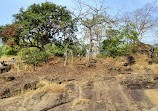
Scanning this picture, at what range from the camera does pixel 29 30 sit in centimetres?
1408

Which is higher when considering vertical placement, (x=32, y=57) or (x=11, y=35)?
(x=11, y=35)

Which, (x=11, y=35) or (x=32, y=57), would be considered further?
(x=11, y=35)

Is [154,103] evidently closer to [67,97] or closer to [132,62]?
[67,97]

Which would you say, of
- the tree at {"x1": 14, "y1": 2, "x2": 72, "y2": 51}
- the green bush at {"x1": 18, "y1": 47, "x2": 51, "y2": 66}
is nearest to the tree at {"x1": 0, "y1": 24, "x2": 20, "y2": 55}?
the tree at {"x1": 14, "y1": 2, "x2": 72, "y2": 51}

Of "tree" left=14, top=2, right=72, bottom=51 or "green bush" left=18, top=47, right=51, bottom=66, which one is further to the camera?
"tree" left=14, top=2, right=72, bottom=51

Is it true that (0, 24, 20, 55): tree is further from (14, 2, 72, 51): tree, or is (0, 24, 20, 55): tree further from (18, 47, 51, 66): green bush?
(18, 47, 51, 66): green bush

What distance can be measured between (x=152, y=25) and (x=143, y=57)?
5422 mm

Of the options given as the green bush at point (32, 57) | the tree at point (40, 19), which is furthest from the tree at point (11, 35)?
the green bush at point (32, 57)

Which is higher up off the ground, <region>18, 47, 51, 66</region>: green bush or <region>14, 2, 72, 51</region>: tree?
<region>14, 2, 72, 51</region>: tree

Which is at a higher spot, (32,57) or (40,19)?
(40,19)

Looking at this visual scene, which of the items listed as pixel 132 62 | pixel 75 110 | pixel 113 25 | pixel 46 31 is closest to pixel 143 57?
pixel 132 62

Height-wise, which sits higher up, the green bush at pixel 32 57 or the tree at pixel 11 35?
the tree at pixel 11 35

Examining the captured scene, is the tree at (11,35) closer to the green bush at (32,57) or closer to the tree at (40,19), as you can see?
the tree at (40,19)

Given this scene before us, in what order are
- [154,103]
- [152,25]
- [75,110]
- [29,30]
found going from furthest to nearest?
[152,25] < [29,30] < [154,103] < [75,110]
